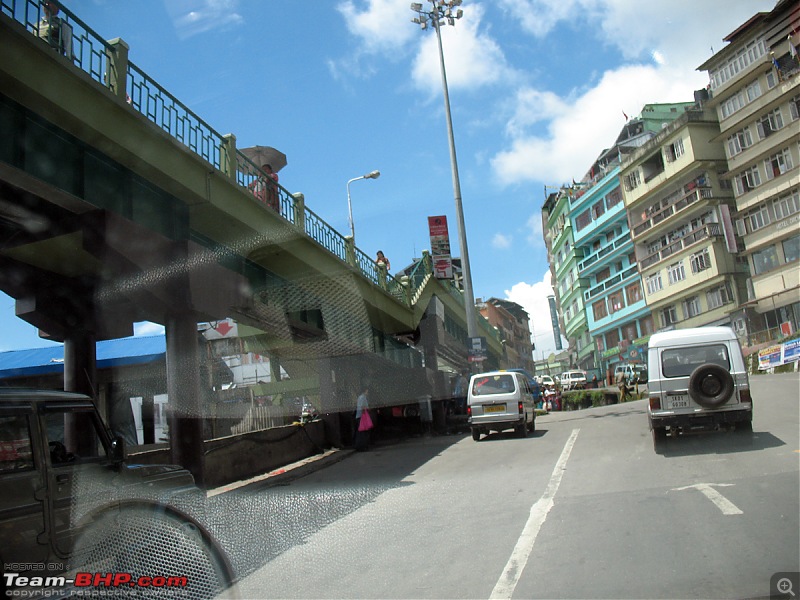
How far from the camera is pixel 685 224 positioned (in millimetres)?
47188

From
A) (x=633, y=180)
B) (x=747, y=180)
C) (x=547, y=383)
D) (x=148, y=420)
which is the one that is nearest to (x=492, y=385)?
(x=148, y=420)

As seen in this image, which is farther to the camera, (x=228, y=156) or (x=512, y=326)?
(x=512, y=326)

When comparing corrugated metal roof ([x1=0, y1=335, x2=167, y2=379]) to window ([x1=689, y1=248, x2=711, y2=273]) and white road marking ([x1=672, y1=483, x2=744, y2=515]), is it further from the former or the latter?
window ([x1=689, y1=248, x2=711, y2=273])

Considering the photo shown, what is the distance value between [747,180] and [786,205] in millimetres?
3880

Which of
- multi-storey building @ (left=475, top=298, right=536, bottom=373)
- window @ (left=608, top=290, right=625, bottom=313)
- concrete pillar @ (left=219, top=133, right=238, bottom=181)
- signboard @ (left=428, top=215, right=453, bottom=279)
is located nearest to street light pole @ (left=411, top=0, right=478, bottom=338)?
signboard @ (left=428, top=215, right=453, bottom=279)

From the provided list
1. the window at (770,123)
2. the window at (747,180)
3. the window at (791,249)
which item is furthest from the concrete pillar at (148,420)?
the window at (747,180)

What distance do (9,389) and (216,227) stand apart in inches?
355

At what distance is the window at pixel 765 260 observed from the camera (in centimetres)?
3828

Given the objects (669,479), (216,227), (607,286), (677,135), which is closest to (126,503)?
(669,479)

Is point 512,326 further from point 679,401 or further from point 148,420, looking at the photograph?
point 679,401

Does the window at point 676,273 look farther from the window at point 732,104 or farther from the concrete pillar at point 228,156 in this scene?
the concrete pillar at point 228,156

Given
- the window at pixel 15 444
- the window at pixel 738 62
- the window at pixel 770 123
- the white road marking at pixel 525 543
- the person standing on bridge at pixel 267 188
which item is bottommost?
the white road marking at pixel 525 543

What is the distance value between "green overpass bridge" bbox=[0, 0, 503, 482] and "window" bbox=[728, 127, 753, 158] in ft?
100

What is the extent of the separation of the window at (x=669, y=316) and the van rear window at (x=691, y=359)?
40.9 m
